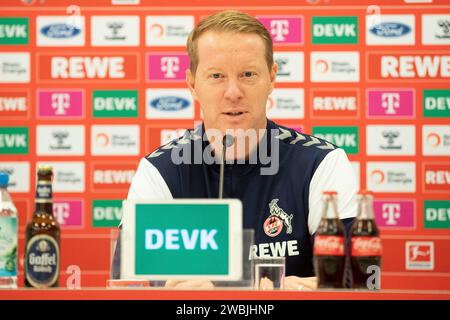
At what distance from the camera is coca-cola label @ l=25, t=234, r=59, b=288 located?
144 cm

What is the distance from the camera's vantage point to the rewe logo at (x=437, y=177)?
335 centimetres

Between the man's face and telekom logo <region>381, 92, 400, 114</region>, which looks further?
telekom logo <region>381, 92, 400, 114</region>

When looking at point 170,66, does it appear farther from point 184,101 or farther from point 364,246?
point 364,246

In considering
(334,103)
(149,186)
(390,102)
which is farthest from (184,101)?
(149,186)

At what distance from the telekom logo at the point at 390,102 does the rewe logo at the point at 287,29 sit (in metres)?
0.47

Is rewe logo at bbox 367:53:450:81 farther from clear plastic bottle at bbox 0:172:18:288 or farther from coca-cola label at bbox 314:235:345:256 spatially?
clear plastic bottle at bbox 0:172:18:288

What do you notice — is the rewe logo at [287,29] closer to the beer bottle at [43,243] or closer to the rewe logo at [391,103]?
the rewe logo at [391,103]

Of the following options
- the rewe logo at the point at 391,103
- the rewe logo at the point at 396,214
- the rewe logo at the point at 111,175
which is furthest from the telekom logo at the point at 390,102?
the rewe logo at the point at 111,175

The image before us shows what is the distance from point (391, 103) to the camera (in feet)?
11.1

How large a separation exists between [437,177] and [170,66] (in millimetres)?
1335

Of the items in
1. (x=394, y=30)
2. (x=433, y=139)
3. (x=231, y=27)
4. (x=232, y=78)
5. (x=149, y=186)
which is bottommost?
(x=149, y=186)

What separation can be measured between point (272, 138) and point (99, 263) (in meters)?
1.55

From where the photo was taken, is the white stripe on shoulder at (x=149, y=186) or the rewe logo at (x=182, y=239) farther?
the white stripe on shoulder at (x=149, y=186)

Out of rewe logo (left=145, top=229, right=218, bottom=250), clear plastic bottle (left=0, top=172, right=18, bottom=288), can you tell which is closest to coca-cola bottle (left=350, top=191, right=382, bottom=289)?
rewe logo (left=145, top=229, right=218, bottom=250)
